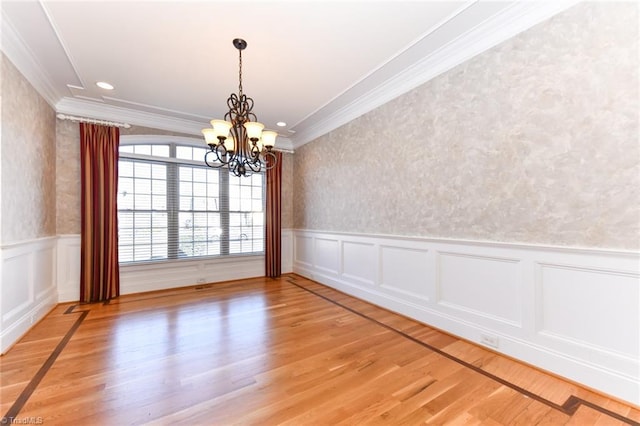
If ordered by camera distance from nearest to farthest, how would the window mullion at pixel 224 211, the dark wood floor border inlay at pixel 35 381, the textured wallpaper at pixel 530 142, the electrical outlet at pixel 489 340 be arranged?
the dark wood floor border inlay at pixel 35 381 < the textured wallpaper at pixel 530 142 < the electrical outlet at pixel 489 340 < the window mullion at pixel 224 211

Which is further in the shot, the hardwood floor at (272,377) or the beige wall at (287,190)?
the beige wall at (287,190)

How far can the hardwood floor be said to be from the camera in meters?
1.65

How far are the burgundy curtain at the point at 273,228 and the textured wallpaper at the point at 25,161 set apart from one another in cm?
316

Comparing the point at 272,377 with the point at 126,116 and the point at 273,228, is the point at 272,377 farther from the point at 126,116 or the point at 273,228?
the point at 126,116

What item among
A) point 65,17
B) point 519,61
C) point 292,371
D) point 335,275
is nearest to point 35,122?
point 65,17

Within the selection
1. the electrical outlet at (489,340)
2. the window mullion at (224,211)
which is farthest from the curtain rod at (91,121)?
the electrical outlet at (489,340)

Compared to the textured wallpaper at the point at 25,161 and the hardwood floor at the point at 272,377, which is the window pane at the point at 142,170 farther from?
the hardwood floor at the point at 272,377

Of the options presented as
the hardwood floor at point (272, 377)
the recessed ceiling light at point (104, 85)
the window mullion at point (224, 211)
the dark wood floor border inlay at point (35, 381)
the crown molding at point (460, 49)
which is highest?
the recessed ceiling light at point (104, 85)

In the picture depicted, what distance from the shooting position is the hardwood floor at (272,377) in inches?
65.1

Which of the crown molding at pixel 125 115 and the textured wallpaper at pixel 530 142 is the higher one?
the crown molding at pixel 125 115

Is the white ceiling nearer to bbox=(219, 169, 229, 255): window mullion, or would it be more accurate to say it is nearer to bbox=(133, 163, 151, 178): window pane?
bbox=(133, 163, 151, 178): window pane

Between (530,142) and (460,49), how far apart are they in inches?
46.2

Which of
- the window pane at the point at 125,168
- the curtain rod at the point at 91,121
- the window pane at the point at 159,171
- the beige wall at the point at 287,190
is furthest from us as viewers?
the beige wall at the point at 287,190

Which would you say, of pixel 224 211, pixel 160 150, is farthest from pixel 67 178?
pixel 224 211
